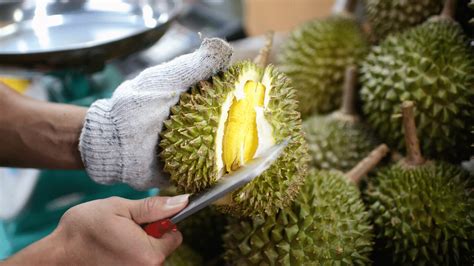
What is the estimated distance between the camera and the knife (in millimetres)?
854

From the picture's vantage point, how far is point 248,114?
0.97m

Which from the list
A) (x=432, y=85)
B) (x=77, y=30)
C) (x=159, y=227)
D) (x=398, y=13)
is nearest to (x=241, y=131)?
(x=159, y=227)

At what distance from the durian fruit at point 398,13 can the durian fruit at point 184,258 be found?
3.13 feet

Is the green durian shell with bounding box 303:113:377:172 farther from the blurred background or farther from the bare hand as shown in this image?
the bare hand

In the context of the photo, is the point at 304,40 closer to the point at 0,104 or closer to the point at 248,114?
the point at 248,114

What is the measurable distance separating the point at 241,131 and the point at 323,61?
82cm

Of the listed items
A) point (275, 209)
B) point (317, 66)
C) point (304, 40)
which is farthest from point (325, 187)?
point (304, 40)

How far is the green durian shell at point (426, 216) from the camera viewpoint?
1137 millimetres

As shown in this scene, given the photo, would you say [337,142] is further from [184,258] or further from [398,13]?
[184,258]

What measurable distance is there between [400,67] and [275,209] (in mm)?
607

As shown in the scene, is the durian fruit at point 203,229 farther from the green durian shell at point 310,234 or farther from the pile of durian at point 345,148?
the green durian shell at point 310,234

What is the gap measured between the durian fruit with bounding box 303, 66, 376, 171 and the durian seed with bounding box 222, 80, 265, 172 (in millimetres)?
538

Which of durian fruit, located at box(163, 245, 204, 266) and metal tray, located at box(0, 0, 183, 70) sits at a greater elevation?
metal tray, located at box(0, 0, 183, 70)

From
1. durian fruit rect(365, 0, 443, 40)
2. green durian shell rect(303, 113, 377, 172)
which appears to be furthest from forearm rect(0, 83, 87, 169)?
durian fruit rect(365, 0, 443, 40)
